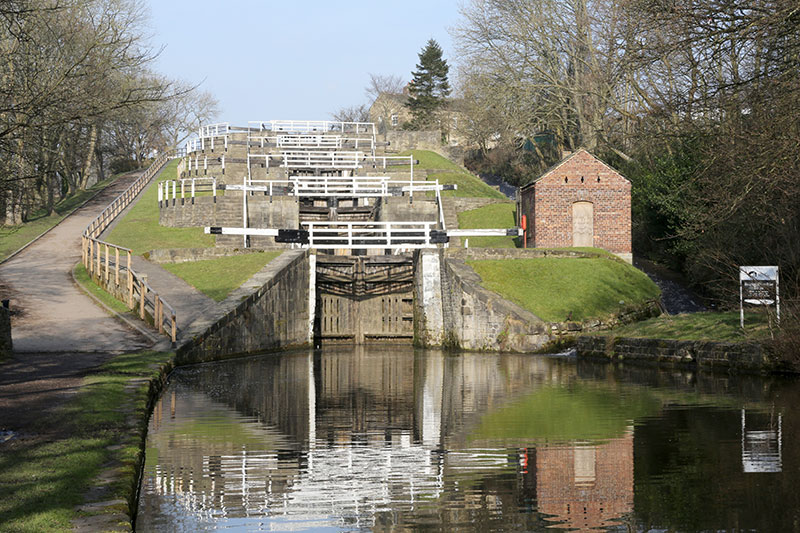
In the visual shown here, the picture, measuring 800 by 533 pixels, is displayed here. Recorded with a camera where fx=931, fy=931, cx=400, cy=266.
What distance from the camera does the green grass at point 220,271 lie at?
89.7ft

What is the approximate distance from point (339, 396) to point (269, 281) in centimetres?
1002

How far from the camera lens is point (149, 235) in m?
39.8

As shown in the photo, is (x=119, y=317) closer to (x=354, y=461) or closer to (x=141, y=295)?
(x=141, y=295)

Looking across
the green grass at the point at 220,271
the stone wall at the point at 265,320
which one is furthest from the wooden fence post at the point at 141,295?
the green grass at the point at 220,271

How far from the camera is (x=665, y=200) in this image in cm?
3603

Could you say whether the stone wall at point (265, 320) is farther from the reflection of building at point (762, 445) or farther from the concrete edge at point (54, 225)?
the concrete edge at point (54, 225)

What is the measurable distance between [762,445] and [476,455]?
332cm

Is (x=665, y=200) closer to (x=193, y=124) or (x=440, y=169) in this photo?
(x=440, y=169)

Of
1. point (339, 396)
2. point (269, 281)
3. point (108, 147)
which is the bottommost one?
point (339, 396)

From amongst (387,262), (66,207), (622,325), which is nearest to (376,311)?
(387,262)

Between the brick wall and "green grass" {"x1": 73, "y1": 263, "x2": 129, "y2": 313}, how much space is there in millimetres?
16398

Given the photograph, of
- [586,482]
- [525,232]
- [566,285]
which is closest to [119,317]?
[566,285]

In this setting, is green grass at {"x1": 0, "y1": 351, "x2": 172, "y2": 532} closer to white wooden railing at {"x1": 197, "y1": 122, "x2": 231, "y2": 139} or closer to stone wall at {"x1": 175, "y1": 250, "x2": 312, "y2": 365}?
stone wall at {"x1": 175, "y1": 250, "x2": 312, "y2": 365}

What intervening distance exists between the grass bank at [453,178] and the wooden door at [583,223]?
12971 millimetres
